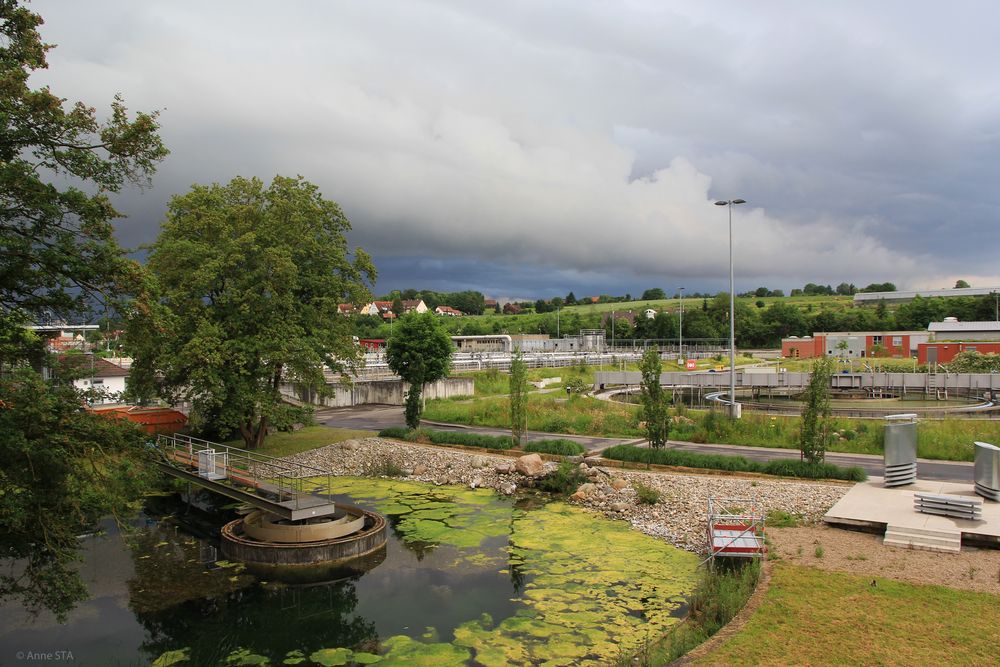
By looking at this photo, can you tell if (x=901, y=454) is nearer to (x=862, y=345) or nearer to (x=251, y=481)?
(x=251, y=481)

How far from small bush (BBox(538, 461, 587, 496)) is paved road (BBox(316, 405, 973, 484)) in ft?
13.8

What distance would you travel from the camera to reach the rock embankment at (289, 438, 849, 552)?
2114 centimetres

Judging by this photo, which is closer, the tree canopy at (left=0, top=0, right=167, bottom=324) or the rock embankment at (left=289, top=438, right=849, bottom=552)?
the tree canopy at (left=0, top=0, right=167, bottom=324)

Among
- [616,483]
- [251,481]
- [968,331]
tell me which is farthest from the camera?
[968,331]

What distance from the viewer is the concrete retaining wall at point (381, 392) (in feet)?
169

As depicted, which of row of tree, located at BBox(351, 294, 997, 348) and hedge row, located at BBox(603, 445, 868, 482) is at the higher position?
row of tree, located at BBox(351, 294, 997, 348)

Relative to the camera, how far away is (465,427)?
39.9 m

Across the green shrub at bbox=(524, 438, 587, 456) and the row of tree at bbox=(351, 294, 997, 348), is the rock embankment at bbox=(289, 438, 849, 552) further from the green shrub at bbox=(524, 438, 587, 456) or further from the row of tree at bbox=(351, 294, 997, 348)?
the row of tree at bbox=(351, 294, 997, 348)

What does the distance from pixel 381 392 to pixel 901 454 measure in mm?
40180

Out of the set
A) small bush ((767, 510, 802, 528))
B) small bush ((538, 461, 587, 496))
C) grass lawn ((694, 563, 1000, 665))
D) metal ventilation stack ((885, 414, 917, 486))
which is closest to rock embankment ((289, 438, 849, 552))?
small bush ((767, 510, 802, 528))

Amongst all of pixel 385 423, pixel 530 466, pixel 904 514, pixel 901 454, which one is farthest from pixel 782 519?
pixel 385 423

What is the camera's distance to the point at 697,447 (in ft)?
102

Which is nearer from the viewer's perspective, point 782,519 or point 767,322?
point 782,519

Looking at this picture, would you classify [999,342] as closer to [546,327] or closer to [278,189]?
[278,189]
